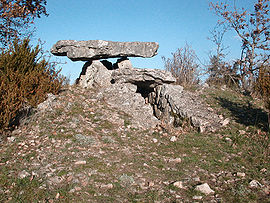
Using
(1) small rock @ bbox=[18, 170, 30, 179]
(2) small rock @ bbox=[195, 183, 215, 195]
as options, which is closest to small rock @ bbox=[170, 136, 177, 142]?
(2) small rock @ bbox=[195, 183, 215, 195]

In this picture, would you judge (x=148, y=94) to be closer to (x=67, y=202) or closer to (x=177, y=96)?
(x=177, y=96)

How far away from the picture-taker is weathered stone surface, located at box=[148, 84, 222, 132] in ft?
→ 28.8

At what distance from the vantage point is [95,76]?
Result: 11.2 m

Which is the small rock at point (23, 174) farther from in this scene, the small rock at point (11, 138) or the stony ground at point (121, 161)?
the small rock at point (11, 138)

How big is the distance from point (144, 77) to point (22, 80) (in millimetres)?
4590

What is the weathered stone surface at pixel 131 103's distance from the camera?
9.09 meters

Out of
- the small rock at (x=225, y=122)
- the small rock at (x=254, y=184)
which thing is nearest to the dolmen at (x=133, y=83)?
the small rock at (x=225, y=122)

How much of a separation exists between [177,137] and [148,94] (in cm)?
351

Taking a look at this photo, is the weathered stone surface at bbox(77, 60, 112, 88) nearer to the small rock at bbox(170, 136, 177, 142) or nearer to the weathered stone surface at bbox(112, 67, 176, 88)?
the weathered stone surface at bbox(112, 67, 176, 88)

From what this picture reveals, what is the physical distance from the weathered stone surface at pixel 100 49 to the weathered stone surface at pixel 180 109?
1748 millimetres

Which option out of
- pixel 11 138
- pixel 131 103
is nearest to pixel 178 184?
pixel 11 138

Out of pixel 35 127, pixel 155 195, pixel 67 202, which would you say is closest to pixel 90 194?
pixel 67 202

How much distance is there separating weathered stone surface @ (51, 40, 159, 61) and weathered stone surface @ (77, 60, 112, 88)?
0.49 meters

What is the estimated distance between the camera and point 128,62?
37.7ft
